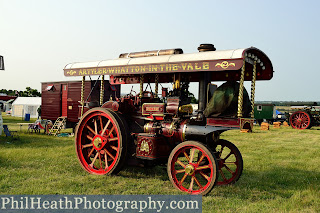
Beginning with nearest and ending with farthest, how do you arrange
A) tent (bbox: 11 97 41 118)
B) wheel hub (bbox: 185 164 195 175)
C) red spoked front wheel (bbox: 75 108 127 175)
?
wheel hub (bbox: 185 164 195 175) → red spoked front wheel (bbox: 75 108 127 175) → tent (bbox: 11 97 41 118)

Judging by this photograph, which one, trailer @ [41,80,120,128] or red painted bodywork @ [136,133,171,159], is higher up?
trailer @ [41,80,120,128]

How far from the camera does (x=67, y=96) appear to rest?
16953 millimetres

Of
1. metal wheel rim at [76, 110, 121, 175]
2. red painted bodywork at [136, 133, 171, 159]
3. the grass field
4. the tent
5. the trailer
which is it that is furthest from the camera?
the tent

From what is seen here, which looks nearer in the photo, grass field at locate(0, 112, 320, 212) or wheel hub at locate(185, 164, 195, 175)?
grass field at locate(0, 112, 320, 212)

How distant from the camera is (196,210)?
4520mm

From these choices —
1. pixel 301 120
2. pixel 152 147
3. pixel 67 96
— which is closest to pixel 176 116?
pixel 152 147

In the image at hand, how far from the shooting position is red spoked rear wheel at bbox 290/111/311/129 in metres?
23.2

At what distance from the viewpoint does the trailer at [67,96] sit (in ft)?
Answer: 52.6

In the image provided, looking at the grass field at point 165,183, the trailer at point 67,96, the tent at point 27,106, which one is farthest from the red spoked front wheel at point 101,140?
the tent at point 27,106

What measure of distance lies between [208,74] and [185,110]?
2.99 feet

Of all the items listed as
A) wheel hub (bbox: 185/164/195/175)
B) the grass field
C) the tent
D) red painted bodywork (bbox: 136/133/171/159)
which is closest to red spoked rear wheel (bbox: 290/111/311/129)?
the grass field

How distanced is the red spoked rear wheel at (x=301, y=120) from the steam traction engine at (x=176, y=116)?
1893 cm

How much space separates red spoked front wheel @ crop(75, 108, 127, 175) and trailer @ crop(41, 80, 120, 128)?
900cm

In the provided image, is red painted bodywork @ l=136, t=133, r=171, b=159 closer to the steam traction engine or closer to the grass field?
the steam traction engine
